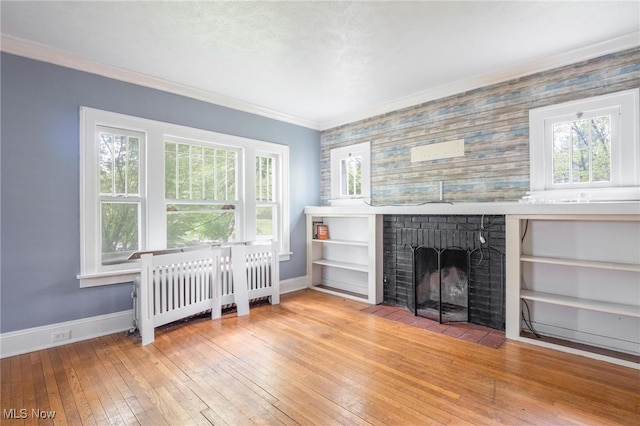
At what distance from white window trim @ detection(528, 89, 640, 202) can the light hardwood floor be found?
4.73 feet

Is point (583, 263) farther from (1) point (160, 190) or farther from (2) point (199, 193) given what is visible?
(1) point (160, 190)


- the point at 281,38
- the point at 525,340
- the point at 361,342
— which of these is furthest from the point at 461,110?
the point at 361,342

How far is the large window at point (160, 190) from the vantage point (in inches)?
124

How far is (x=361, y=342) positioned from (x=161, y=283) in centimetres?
211

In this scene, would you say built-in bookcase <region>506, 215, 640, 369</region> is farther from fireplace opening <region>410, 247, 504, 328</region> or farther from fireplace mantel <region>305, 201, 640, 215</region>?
fireplace opening <region>410, 247, 504, 328</region>

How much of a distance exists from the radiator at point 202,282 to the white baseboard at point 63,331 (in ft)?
0.83

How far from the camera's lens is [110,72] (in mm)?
3211

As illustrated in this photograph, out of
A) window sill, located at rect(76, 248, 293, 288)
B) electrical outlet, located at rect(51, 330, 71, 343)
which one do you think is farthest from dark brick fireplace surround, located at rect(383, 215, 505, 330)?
electrical outlet, located at rect(51, 330, 71, 343)

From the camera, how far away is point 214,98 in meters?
4.02

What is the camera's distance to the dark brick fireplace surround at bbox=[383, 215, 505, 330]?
329 centimetres

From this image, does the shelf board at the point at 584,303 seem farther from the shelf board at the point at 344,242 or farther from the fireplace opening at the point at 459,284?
the shelf board at the point at 344,242

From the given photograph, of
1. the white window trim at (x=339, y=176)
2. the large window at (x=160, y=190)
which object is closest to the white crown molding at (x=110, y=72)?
the large window at (x=160, y=190)

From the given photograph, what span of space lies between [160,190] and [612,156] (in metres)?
4.53

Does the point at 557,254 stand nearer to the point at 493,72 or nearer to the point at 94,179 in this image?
the point at 493,72
